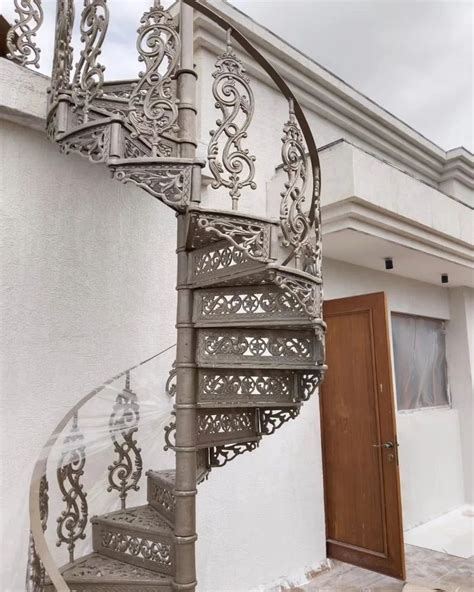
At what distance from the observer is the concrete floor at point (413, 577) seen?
3.27 meters

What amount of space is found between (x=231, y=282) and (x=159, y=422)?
1067 millimetres

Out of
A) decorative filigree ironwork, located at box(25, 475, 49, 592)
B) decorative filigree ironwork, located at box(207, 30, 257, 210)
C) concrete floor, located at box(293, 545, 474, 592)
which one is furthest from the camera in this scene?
concrete floor, located at box(293, 545, 474, 592)

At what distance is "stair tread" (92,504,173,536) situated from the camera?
214cm

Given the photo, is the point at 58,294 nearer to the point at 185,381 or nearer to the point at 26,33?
the point at 185,381

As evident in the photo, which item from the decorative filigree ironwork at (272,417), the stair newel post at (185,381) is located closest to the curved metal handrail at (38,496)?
the stair newel post at (185,381)

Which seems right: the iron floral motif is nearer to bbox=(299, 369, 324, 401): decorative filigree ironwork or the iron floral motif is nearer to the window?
bbox=(299, 369, 324, 401): decorative filigree ironwork

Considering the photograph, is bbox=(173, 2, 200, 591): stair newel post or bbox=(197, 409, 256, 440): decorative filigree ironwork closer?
bbox=(173, 2, 200, 591): stair newel post

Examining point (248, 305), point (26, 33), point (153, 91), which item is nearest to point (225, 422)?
point (248, 305)

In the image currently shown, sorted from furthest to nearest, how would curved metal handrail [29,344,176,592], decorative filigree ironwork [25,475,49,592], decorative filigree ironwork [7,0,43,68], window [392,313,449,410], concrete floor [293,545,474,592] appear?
window [392,313,449,410]
concrete floor [293,545,474,592]
decorative filigree ironwork [7,0,43,68]
decorative filigree ironwork [25,475,49,592]
curved metal handrail [29,344,176,592]

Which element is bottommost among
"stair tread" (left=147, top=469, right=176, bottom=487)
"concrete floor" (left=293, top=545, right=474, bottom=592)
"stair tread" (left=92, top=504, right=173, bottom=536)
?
"concrete floor" (left=293, top=545, right=474, bottom=592)

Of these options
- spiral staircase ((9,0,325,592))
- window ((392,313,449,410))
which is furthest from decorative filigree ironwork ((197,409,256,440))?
window ((392,313,449,410))

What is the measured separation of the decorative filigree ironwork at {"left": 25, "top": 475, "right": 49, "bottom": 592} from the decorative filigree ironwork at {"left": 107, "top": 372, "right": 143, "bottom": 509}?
1.46ft

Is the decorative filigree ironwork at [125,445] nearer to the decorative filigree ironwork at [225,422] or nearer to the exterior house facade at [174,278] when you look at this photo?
the exterior house facade at [174,278]

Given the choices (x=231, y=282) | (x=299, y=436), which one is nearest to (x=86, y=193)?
(x=231, y=282)
